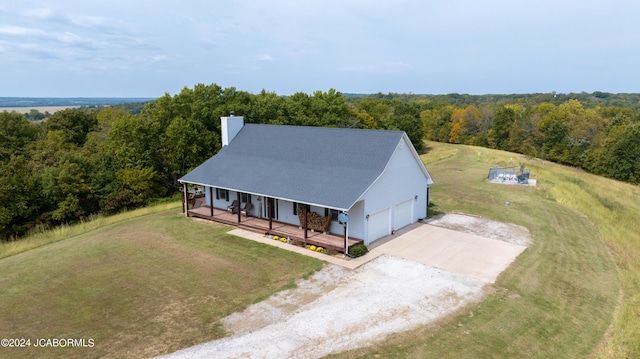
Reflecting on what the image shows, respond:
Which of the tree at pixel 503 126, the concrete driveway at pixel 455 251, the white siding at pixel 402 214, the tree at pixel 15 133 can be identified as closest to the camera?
the concrete driveway at pixel 455 251

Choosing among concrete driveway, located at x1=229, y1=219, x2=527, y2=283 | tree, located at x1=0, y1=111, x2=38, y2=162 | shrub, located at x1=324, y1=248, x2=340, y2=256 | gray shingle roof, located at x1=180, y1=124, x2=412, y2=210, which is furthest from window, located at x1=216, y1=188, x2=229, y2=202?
tree, located at x1=0, y1=111, x2=38, y2=162

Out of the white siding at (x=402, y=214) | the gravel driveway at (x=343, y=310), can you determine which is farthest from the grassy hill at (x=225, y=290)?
the white siding at (x=402, y=214)

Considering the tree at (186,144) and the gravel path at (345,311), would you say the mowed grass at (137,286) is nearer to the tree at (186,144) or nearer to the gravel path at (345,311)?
the gravel path at (345,311)

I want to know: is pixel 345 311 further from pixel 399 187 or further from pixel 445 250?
pixel 399 187

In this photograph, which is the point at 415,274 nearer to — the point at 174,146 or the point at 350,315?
the point at 350,315

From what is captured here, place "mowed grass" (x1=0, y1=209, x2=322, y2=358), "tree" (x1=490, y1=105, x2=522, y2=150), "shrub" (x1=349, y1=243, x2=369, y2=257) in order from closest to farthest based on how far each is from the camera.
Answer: "mowed grass" (x1=0, y1=209, x2=322, y2=358)
"shrub" (x1=349, y1=243, x2=369, y2=257)
"tree" (x1=490, y1=105, x2=522, y2=150)

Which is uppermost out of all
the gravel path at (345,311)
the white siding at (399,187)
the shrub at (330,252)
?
the white siding at (399,187)

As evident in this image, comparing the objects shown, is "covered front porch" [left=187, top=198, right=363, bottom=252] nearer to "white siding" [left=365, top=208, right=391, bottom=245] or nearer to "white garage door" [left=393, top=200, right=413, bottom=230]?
"white siding" [left=365, top=208, right=391, bottom=245]
